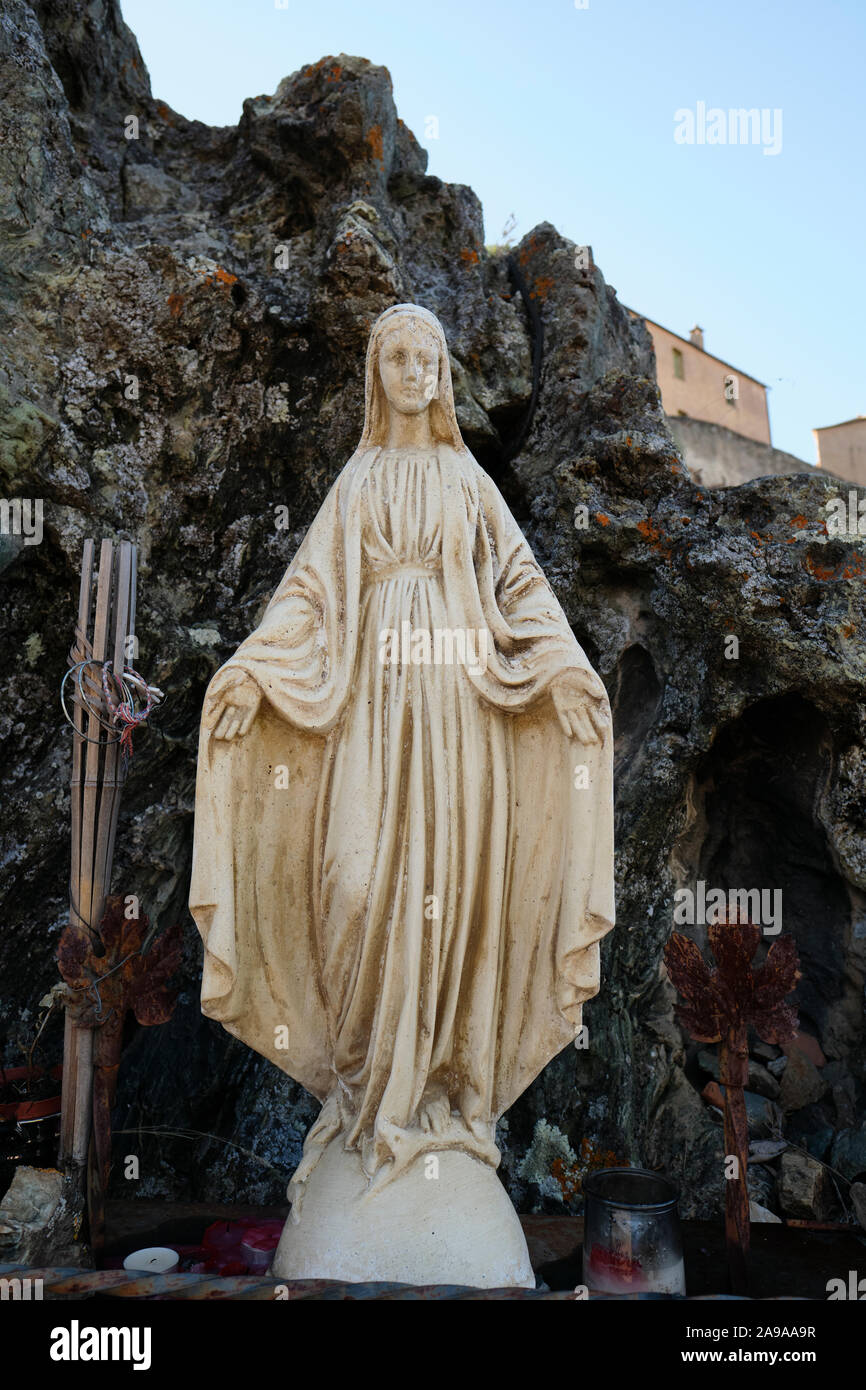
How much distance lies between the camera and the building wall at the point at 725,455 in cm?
1527

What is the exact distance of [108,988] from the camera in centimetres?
383

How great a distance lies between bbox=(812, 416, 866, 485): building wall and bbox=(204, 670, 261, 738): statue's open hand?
14.6 meters

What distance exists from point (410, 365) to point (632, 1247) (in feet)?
10.3

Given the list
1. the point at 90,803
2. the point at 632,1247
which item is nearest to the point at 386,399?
the point at 90,803

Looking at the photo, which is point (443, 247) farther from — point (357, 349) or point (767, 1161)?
point (767, 1161)

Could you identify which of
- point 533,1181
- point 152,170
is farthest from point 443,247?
point 533,1181

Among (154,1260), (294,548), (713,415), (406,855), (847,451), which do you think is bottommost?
(154,1260)

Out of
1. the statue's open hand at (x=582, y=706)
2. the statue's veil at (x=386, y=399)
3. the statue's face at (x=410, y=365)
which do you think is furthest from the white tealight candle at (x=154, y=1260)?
the statue's face at (x=410, y=365)

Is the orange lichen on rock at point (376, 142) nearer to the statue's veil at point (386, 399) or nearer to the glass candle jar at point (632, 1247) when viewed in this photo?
the statue's veil at point (386, 399)

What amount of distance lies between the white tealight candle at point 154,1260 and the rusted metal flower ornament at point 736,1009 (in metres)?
1.94

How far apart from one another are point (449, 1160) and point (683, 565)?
126 inches

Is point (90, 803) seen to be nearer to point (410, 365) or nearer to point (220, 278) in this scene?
point (410, 365)

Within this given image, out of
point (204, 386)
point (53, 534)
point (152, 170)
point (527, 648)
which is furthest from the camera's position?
point (152, 170)

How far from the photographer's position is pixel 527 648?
3.54 metres
